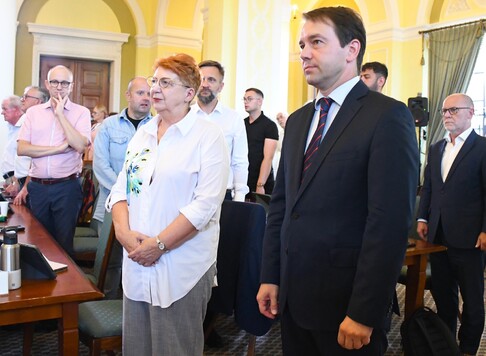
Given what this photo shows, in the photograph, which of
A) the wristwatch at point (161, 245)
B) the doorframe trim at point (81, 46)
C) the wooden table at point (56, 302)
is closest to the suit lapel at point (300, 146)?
the wristwatch at point (161, 245)

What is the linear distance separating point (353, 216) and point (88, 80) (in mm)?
8817

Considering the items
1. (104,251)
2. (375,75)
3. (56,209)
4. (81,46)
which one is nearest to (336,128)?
(104,251)

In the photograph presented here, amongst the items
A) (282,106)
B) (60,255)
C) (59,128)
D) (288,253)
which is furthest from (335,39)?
(282,106)

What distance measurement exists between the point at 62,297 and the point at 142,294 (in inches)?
11.6

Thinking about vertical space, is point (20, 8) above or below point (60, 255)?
above

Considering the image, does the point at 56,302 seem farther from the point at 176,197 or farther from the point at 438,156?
the point at 438,156

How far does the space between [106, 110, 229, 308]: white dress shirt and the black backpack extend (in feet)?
4.06

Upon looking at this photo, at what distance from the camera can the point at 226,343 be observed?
3002 mm

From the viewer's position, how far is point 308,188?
1.40 meters

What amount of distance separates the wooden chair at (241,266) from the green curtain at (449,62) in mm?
5940

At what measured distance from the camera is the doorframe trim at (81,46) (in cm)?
881

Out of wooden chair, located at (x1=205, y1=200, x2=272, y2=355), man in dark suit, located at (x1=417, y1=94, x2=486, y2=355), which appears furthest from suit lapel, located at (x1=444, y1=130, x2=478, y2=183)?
wooden chair, located at (x1=205, y1=200, x2=272, y2=355)

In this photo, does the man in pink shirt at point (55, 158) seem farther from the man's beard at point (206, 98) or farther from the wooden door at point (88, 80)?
the wooden door at point (88, 80)

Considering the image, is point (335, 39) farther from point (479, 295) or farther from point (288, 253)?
point (479, 295)
